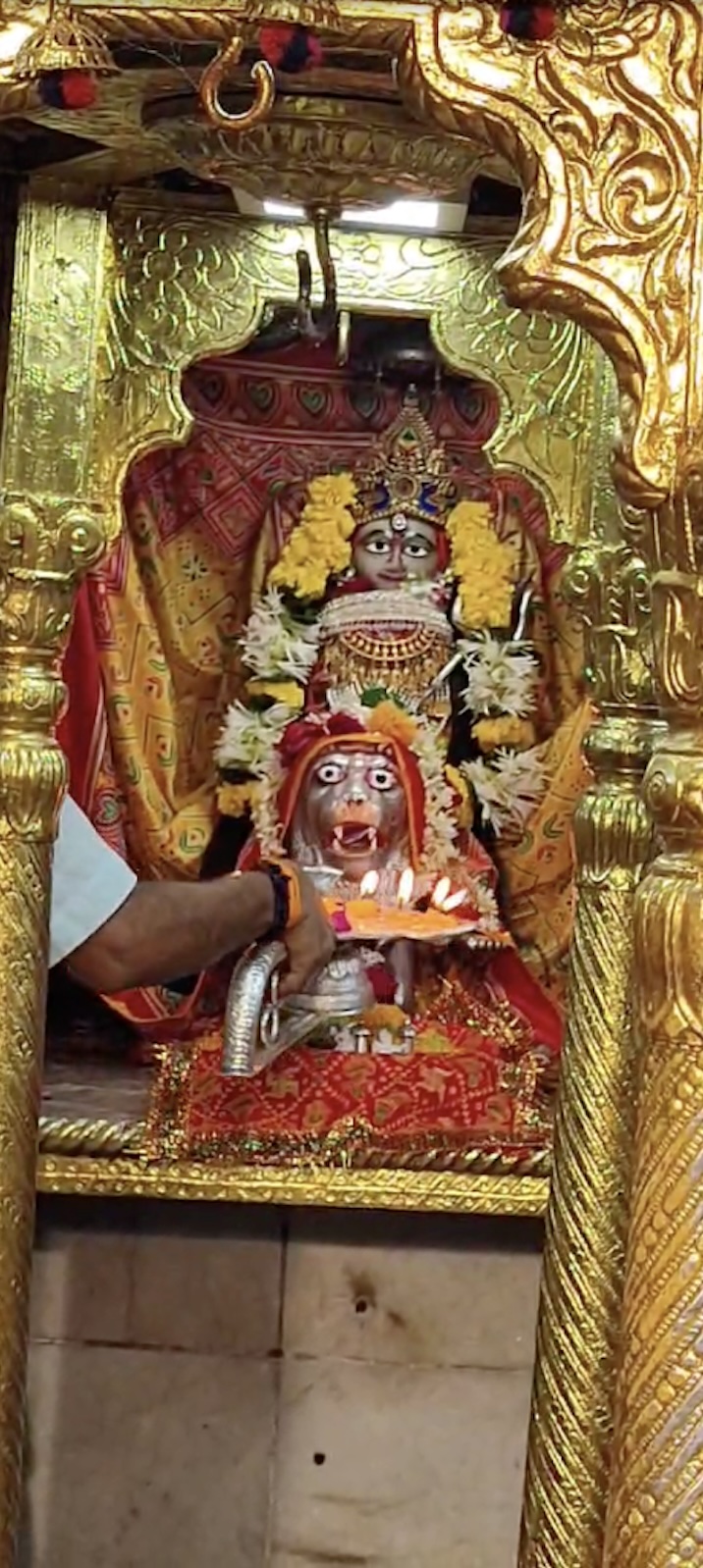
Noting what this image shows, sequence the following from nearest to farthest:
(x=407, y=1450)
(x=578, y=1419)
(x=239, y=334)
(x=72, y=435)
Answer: (x=578, y=1419)
(x=72, y=435)
(x=239, y=334)
(x=407, y=1450)

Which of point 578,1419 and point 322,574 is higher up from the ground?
point 322,574

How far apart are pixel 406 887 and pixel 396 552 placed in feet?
1.50

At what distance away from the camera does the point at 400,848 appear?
8.63 feet

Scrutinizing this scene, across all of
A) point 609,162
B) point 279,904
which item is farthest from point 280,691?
point 609,162

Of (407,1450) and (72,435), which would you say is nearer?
(72,435)

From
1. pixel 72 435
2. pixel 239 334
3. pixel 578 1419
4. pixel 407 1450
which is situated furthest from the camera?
pixel 407 1450

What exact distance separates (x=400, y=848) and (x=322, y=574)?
39 centimetres

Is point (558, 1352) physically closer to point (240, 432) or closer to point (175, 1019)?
point (175, 1019)

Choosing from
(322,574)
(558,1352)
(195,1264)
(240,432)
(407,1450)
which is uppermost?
(240,432)

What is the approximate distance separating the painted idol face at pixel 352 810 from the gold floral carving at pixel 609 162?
1.21 metres

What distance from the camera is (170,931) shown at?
2248mm

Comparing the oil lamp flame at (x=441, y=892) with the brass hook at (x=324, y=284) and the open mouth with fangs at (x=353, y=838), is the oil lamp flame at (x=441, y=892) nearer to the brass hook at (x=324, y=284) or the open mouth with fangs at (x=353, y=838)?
the open mouth with fangs at (x=353, y=838)

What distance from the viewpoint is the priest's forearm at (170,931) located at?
2221 mm

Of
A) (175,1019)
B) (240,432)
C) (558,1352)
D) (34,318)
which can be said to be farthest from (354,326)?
(558,1352)
